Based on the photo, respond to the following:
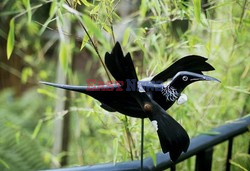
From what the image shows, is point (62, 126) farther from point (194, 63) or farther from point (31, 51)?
point (31, 51)

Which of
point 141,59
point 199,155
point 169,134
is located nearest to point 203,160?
point 199,155

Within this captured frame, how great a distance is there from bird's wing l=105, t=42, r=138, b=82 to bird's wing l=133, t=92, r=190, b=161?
0.12 ft

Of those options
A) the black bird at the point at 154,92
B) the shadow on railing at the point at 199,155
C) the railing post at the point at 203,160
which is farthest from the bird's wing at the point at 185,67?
the railing post at the point at 203,160

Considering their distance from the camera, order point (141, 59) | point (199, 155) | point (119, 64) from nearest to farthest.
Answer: point (119, 64) < point (199, 155) < point (141, 59)

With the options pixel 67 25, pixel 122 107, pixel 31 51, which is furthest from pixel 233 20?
pixel 31 51

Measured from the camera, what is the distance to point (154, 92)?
22.8 inches

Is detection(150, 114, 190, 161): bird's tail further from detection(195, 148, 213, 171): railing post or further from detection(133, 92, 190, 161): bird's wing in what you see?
detection(195, 148, 213, 171): railing post

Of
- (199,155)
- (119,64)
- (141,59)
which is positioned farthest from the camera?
(141,59)

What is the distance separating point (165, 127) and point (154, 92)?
0.21 ft

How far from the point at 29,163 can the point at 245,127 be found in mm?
1135

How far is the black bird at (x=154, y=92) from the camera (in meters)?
0.54

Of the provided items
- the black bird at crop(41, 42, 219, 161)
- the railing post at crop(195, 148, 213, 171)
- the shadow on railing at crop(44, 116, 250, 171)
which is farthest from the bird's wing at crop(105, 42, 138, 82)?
the railing post at crop(195, 148, 213, 171)

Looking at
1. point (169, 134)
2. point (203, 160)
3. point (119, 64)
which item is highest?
point (119, 64)

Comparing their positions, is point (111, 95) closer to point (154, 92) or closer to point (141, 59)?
point (154, 92)
